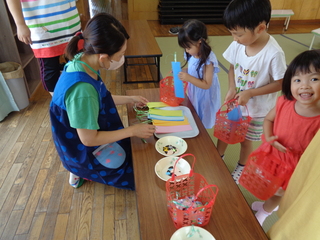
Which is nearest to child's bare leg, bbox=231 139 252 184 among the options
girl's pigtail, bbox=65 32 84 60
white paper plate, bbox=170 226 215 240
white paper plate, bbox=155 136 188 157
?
white paper plate, bbox=155 136 188 157

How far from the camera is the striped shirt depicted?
5.49 feet

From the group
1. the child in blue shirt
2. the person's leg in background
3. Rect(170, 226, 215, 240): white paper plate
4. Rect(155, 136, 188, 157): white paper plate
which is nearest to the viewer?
Rect(170, 226, 215, 240): white paper plate

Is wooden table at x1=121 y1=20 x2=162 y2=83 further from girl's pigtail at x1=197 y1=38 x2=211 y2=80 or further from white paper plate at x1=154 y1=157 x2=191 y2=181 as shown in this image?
white paper plate at x1=154 y1=157 x2=191 y2=181

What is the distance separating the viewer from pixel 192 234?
28.9 inches

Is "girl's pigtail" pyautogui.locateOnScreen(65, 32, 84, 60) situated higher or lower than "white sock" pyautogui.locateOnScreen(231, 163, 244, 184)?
higher

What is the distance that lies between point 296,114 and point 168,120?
23.5 inches

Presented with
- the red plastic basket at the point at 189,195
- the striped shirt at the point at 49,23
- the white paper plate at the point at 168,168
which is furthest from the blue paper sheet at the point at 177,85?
the striped shirt at the point at 49,23

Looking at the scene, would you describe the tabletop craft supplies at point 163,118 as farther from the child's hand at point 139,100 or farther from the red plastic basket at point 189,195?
the red plastic basket at point 189,195

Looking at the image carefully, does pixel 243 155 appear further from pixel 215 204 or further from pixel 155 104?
pixel 215 204

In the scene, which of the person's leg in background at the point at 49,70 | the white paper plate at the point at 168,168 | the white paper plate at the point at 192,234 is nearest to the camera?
the white paper plate at the point at 192,234

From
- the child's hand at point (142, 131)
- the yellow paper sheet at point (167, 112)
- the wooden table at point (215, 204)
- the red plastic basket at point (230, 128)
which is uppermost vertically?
the child's hand at point (142, 131)

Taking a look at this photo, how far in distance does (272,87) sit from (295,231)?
2.80ft

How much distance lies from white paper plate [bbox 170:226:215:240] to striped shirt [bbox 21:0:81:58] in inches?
63.5

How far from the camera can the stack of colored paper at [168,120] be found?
1.21m
